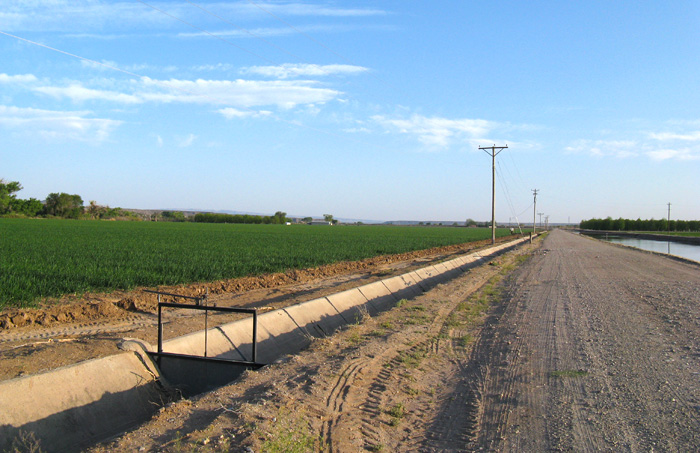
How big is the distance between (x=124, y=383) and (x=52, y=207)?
13127 centimetres

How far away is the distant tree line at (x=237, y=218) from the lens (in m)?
154

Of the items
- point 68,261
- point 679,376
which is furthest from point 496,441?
point 68,261

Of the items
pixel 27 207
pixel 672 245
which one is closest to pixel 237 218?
pixel 27 207

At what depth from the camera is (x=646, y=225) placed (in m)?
163

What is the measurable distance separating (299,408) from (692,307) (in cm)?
1177

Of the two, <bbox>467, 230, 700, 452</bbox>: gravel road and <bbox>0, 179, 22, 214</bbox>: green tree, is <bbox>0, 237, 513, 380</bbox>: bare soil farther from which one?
<bbox>0, 179, 22, 214</bbox>: green tree

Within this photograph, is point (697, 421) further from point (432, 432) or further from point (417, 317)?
point (417, 317)

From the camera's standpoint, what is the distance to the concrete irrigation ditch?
5.14m

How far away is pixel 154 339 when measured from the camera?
8.02 meters

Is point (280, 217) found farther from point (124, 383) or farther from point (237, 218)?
point (124, 383)

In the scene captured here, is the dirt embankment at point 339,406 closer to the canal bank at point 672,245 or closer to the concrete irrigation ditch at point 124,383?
the concrete irrigation ditch at point 124,383

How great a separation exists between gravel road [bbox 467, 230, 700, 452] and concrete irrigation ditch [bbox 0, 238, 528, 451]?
3.63 meters

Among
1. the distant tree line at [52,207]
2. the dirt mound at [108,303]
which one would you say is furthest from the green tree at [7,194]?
the dirt mound at [108,303]

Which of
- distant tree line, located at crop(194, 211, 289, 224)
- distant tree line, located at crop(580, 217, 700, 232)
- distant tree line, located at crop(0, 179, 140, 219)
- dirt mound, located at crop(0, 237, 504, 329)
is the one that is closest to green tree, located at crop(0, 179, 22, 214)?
distant tree line, located at crop(0, 179, 140, 219)
